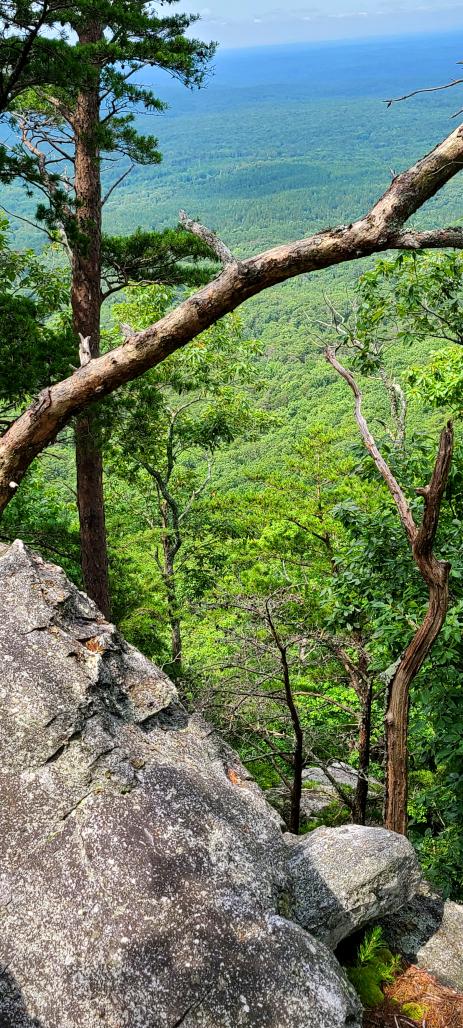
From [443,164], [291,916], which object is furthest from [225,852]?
[443,164]

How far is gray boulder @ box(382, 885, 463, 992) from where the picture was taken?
14.8 feet

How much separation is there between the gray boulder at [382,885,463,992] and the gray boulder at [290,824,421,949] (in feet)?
0.78

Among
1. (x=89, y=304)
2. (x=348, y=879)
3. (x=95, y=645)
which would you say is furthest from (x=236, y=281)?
(x=89, y=304)

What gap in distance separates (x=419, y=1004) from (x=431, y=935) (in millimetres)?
650

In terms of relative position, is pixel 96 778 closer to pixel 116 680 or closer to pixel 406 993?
pixel 116 680

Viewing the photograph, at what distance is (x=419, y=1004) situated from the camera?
4168mm

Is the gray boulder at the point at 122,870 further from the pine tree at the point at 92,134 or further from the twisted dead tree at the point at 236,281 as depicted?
the pine tree at the point at 92,134

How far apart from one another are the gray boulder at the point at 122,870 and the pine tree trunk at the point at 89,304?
207 inches

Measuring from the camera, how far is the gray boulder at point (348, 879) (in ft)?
13.6

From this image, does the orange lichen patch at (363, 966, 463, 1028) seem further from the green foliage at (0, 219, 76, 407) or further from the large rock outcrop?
the green foliage at (0, 219, 76, 407)

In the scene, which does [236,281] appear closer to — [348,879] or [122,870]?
[122,870]

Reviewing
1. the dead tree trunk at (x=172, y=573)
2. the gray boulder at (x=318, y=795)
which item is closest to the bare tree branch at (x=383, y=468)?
the gray boulder at (x=318, y=795)

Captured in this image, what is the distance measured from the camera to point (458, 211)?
14025 cm

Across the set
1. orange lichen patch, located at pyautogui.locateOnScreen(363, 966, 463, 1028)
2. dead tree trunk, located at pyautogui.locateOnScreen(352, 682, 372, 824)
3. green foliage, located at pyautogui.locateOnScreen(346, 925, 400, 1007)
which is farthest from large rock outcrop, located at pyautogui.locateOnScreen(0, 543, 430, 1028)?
dead tree trunk, located at pyautogui.locateOnScreen(352, 682, 372, 824)
